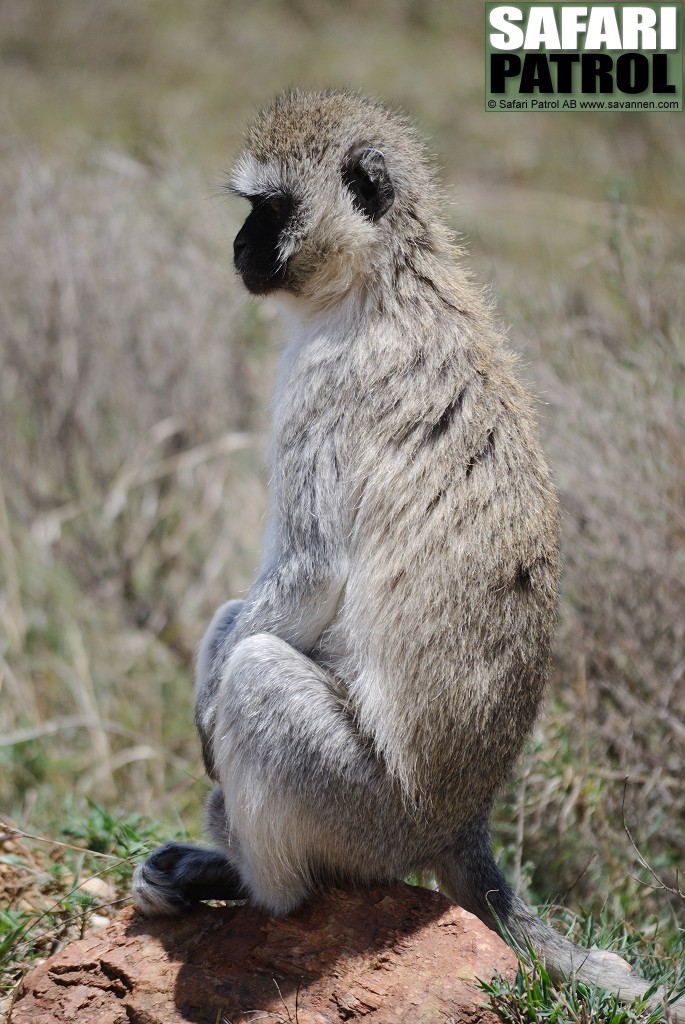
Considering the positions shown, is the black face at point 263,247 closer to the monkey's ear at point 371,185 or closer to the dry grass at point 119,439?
the monkey's ear at point 371,185

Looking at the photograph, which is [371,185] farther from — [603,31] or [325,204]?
[603,31]

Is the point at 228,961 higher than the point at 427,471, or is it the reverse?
the point at 427,471

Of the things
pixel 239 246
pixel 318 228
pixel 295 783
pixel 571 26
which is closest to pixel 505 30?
pixel 571 26

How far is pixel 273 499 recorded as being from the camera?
A: 3457 mm

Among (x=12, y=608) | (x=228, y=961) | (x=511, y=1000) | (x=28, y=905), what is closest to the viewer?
(x=511, y=1000)

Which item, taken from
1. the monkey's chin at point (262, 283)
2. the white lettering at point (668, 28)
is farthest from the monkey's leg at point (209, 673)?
the white lettering at point (668, 28)

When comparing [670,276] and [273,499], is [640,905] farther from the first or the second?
[670,276]

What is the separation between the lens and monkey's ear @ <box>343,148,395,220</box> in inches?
140

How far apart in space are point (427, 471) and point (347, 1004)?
147cm

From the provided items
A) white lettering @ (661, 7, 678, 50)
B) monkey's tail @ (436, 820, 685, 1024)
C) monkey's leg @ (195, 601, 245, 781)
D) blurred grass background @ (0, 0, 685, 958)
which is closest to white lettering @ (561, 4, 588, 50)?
white lettering @ (661, 7, 678, 50)

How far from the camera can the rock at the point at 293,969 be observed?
2951mm

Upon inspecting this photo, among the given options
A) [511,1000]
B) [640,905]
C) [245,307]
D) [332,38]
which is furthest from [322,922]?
[332,38]

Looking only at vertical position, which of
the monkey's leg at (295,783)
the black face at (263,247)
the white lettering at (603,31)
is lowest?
the monkey's leg at (295,783)

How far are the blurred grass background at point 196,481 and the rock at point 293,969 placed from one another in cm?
100
